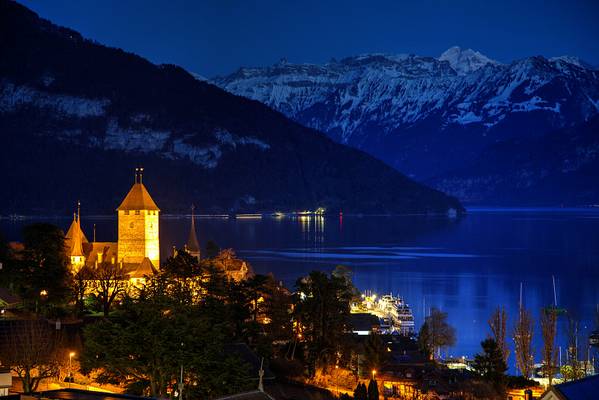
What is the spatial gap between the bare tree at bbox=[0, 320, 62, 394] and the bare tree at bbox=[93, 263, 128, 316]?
61.1ft

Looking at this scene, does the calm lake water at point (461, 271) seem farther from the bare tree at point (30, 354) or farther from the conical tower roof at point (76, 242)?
the bare tree at point (30, 354)

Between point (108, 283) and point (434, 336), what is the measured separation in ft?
79.2

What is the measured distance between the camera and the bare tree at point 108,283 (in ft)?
194

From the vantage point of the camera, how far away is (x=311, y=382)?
148 feet

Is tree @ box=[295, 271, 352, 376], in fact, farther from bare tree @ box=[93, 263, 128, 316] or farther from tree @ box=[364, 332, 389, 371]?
bare tree @ box=[93, 263, 128, 316]

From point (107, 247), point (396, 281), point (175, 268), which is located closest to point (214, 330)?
point (175, 268)

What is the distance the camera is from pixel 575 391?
74.6 feet

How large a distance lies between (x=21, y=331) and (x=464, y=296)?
2969 inches

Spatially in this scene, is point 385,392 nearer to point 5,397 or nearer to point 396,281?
point 5,397

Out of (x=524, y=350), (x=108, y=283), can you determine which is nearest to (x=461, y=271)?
(x=524, y=350)

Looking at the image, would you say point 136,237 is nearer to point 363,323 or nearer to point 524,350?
point 363,323

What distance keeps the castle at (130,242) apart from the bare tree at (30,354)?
112 ft

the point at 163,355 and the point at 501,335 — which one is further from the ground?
the point at 163,355

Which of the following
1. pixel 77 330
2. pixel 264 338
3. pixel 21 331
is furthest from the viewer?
pixel 264 338
